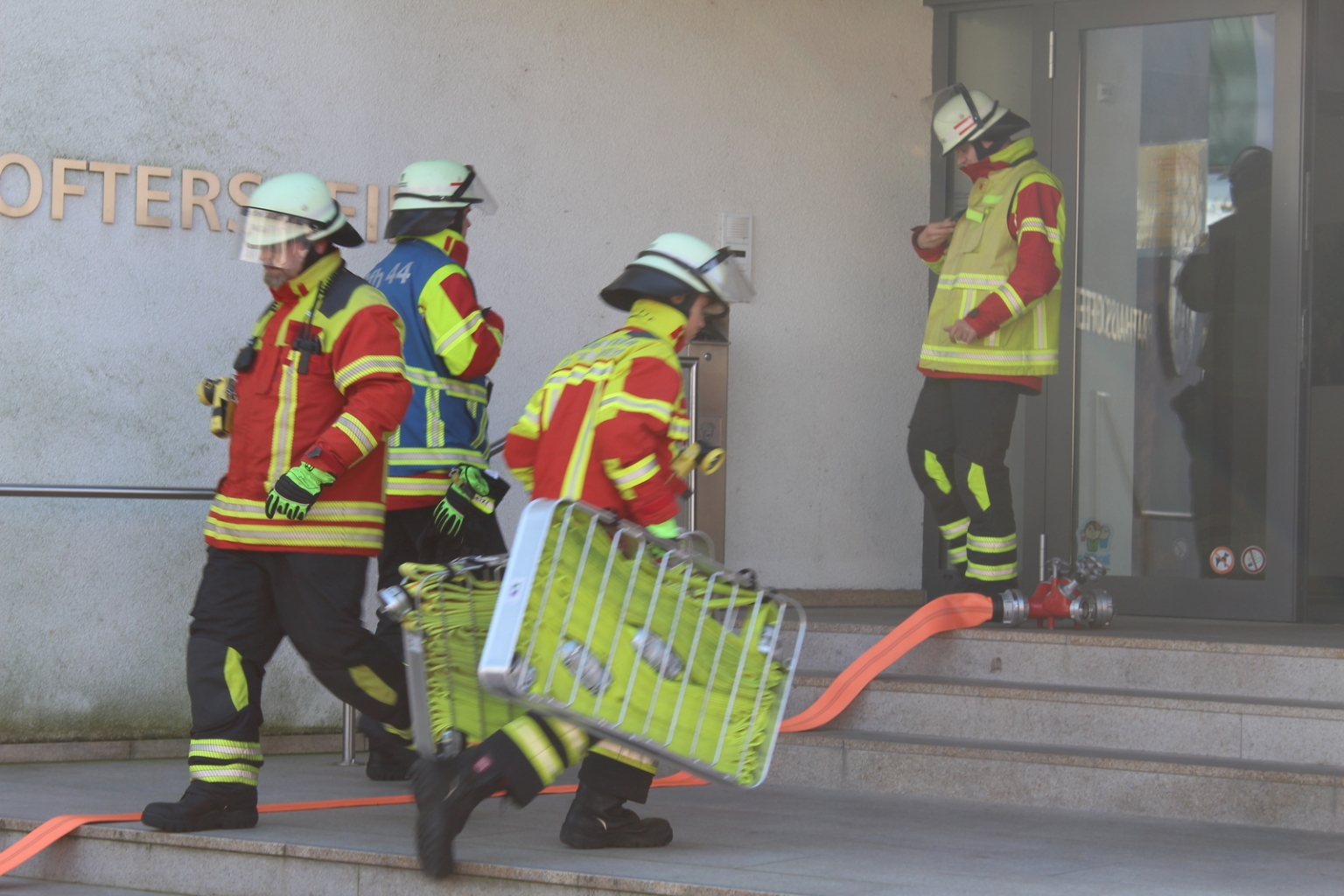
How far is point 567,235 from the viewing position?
7.24 metres

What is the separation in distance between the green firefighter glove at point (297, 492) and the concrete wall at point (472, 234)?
83.7 inches

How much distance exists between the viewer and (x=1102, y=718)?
213 inches

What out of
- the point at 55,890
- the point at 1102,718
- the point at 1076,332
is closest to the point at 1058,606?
the point at 1102,718

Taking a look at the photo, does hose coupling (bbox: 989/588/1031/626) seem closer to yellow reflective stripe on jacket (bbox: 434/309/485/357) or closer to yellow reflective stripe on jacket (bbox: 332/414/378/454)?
yellow reflective stripe on jacket (bbox: 434/309/485/357)

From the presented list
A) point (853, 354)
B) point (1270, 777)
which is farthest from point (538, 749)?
Answer: point (853, 354)

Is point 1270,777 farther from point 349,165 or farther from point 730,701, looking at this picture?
point 349,165

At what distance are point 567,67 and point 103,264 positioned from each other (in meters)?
2.18

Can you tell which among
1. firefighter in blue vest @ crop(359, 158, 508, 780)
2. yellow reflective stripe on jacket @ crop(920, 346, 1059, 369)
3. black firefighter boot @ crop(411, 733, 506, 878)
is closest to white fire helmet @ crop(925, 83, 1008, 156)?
yellow reflective stripe on jacket @ crop(920, 346, 1059, 369)

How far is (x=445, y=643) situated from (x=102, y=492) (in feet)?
7.13

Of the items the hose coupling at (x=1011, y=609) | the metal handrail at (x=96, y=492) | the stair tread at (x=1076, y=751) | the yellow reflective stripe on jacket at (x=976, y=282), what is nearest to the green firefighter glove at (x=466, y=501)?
the metal handrail at (x=96, y=492)

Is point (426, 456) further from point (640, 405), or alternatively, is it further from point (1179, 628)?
point (1179, 628)

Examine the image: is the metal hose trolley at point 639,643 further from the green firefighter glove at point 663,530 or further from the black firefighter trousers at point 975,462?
the black firefighter trousers at point 975,462

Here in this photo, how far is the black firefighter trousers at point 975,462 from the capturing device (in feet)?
21.4

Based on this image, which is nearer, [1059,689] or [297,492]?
[297,492]
